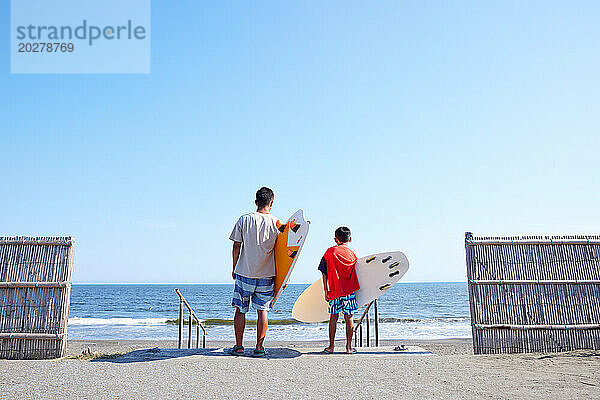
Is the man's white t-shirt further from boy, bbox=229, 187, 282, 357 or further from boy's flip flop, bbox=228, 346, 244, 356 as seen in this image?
boy's flip flop, bbox=228, 346, 244, 356

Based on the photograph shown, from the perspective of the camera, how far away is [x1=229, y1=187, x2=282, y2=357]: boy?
480 centimetres

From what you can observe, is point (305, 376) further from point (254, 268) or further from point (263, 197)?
point (263, 197)

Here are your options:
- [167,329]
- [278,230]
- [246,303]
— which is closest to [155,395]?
[246,303]

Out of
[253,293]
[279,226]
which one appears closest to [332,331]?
[253,293]

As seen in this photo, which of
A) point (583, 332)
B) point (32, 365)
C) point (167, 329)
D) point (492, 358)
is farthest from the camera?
point (167, 329)

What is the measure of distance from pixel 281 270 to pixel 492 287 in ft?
7.40

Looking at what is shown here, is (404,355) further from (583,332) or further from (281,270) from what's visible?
(583,332)

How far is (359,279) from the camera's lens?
5.44 m

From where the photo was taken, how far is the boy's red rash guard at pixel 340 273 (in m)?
5.23

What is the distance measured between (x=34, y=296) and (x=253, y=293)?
220 centimetres

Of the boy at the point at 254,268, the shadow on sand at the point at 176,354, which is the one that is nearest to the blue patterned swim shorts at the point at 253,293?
the boy at the point at 254,268

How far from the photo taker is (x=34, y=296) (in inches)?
201

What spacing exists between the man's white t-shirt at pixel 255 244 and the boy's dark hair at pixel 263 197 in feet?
0.44

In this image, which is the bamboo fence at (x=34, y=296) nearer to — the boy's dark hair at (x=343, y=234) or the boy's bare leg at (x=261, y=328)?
the boy's bare leg at (x=261, y=328)
